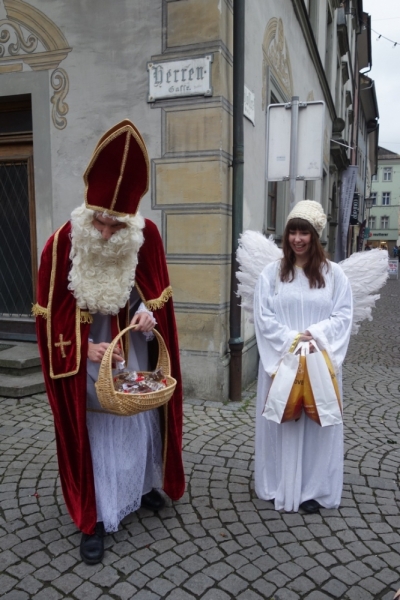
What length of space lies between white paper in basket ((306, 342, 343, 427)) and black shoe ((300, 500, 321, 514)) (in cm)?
57

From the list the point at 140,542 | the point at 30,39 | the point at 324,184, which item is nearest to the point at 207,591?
the point at 140,542

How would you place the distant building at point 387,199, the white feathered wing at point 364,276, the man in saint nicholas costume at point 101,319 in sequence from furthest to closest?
the distant building at point 387,199
the white feathered wing at point 364,276
the man in saint nicholas costume at point 101,319

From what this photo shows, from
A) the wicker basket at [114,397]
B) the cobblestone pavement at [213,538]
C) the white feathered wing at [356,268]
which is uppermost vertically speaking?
the white feathered wing at [356,268]

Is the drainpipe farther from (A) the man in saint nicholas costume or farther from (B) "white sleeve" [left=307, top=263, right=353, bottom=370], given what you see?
(A) the man in saint nicholas costume

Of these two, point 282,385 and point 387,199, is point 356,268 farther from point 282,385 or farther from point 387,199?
point 387,199

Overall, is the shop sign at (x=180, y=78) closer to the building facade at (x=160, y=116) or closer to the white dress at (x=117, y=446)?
the building facade at (x=160, y=116)

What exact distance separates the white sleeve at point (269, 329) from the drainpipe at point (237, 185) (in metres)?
1.83

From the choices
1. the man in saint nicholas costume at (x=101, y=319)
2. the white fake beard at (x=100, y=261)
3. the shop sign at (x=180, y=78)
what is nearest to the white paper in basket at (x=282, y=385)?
the man in saint nicholas costume at (x=101, y=319)

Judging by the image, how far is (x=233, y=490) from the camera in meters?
3.19

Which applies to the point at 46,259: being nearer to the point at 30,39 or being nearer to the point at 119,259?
the point at 119,259

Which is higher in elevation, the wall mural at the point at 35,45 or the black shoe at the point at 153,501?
the wall mural at the point at 35,45

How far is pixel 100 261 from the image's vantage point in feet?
7.86

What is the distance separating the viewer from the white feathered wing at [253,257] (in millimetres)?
3242

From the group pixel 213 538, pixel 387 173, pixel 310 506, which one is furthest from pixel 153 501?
pixel 387 173
